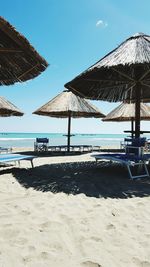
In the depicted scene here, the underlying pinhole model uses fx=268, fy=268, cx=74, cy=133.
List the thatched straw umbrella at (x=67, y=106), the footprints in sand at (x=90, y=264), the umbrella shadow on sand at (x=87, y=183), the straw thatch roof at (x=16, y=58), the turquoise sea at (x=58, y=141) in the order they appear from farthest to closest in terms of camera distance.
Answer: the turquoise sea at (x=58, y=141) < the thatched straw umbrella at (x=67, y=106) < the umbrella shadow on sand at (x=87, y=183) < the straw thatch roof at (x=16, y=58) < the footprints in sand at (x=90, y=264)

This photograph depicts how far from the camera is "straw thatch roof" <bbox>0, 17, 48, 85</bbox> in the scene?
173 inches

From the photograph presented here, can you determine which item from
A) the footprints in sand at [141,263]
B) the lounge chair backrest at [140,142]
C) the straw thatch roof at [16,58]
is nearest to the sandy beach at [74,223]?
the footprints in sand at [141,263]

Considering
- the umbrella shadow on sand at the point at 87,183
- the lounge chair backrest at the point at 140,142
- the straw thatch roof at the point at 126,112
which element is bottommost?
the umbrella shadow on sand at the point at 87,183

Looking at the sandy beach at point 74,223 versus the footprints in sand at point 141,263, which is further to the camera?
the sandy beach at point 74,223

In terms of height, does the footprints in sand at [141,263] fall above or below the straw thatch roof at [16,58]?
below

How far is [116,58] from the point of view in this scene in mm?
6332

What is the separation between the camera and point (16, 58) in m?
5.28

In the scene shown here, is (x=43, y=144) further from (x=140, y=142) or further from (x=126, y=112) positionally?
(x=140, y=142)

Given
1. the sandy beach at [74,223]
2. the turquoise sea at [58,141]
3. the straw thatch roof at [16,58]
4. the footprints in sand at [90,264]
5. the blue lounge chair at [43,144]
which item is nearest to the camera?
the footprints in sand at [90,264]

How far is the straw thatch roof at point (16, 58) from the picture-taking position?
173 inches

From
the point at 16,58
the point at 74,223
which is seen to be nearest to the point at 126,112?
the point at 16,58

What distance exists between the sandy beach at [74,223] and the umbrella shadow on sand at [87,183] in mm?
17

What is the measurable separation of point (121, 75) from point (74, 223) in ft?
19.9

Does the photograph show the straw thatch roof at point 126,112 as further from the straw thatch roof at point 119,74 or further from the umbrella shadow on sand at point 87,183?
the umbrella shadow on sand at point 87,183
